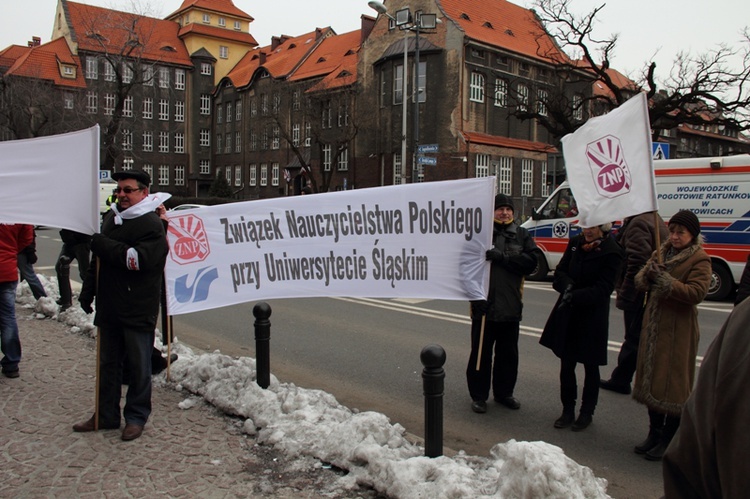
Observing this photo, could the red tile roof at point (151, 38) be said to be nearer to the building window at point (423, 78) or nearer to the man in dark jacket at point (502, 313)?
the building window at point (423, 78)

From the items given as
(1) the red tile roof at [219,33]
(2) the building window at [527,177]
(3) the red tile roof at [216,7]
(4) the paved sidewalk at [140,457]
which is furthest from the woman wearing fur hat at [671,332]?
(3) the red tile roof at [216,7]

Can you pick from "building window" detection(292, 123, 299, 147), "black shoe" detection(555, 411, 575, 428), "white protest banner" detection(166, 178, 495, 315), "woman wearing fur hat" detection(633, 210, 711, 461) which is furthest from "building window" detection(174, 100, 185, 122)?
"woman wearing fur hat" detection(633, 210, 711, 461)

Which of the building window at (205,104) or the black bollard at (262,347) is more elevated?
the building window at (205,104)

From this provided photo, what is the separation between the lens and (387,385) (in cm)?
632

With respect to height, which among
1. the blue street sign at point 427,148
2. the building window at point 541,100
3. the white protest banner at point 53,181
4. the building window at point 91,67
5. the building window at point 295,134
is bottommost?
the white protest banner at point 53,181

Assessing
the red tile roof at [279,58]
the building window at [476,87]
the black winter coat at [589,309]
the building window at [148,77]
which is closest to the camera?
the black winter coat at [589,309]

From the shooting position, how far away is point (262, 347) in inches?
205

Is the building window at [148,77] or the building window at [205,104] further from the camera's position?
the building window at [205,104]

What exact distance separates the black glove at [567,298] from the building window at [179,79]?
7412 centimetres

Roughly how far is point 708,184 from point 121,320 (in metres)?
11.7

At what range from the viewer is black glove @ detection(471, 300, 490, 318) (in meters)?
5.33

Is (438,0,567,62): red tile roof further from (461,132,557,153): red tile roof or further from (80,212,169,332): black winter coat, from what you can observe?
(80,212,169,332): black winter coat

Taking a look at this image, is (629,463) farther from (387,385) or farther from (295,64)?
(295,64)

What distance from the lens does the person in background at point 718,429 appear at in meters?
1.09
